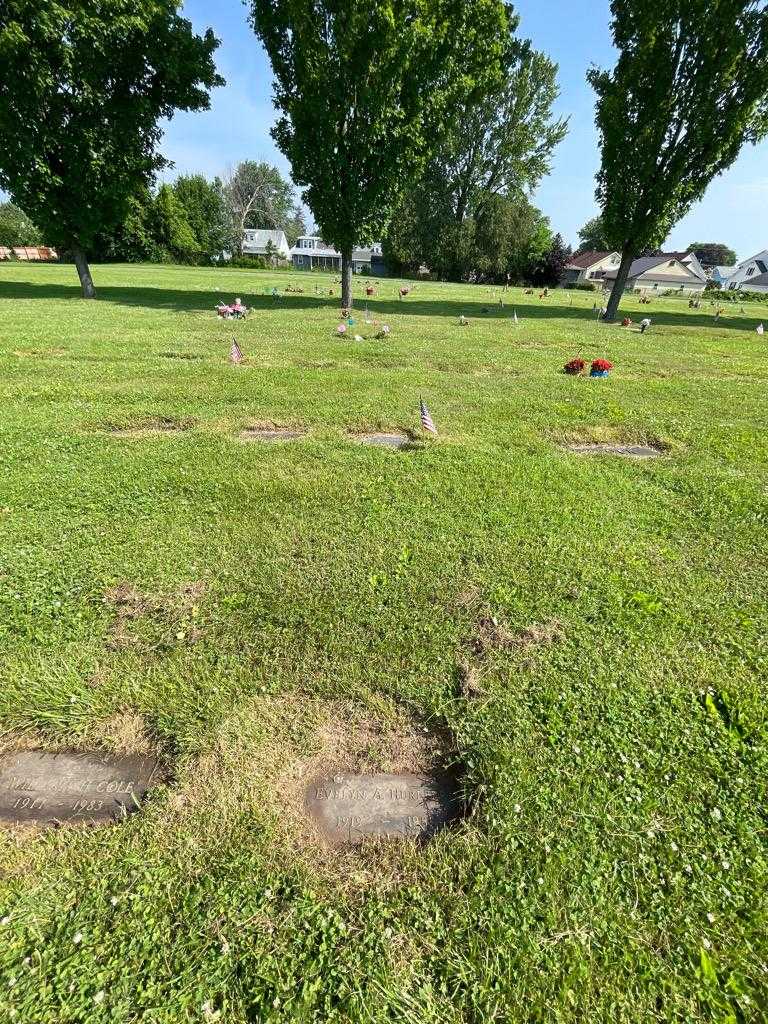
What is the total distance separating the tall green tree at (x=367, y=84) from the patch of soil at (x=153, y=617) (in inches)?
617

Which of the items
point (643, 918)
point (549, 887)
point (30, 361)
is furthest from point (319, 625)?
point (30, 361)

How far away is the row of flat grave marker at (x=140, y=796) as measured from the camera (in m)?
1.80

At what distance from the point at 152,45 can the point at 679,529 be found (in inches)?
762

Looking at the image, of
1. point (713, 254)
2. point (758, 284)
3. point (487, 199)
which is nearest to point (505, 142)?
point (487, 199)

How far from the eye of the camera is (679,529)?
150 inches

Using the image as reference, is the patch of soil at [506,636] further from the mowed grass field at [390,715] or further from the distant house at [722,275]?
the distant house at [722,275]

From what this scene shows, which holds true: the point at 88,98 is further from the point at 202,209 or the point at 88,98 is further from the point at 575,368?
the point at 202,209

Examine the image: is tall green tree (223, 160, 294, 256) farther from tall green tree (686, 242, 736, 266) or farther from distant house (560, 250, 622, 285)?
tall green tree (686, 242, 736, 266)

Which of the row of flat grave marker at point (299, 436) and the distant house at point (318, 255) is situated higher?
the distant house at point (318, 255)

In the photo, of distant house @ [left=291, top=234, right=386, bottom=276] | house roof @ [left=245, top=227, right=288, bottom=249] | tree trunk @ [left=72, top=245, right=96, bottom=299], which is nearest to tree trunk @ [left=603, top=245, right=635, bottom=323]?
tree trunk @ [left=72, top=245, right=96, bottom=299]

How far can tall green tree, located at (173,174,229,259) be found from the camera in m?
54.0

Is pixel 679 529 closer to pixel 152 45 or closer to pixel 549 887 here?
pixel 549 887

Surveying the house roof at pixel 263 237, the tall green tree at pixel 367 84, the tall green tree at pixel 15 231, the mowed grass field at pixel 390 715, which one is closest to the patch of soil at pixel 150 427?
the mowed grass field at pixel 390 715

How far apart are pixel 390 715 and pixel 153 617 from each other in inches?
57.0
